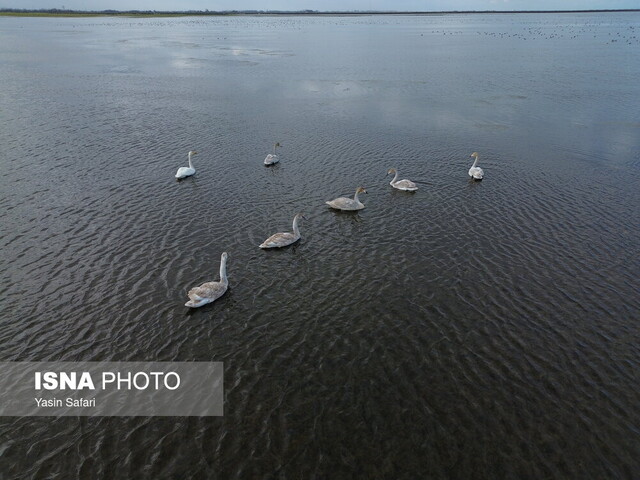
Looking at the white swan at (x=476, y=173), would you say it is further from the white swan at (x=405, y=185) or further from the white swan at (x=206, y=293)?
the white swan at (x=206, y=293)

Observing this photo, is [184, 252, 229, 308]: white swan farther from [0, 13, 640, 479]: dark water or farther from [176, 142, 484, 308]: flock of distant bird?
[0, 13, 640, 479]: dark water

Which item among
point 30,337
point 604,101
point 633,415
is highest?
point 604,101

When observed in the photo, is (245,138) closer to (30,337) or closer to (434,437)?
(30,337)

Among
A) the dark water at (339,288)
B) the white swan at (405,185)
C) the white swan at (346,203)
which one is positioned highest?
the white swan at (405,185)

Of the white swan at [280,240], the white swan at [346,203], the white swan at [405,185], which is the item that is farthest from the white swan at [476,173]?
the white swan at [280,240]

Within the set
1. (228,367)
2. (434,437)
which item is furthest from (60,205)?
(434,437)

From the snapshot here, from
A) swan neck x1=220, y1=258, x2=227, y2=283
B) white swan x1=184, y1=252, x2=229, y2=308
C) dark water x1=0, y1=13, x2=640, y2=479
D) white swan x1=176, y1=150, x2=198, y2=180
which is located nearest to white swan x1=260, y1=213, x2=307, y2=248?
dark water x1=0, y1=13, x2=640, y2=479
